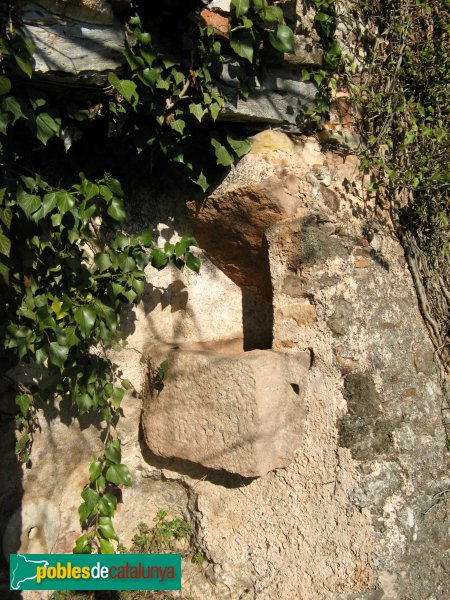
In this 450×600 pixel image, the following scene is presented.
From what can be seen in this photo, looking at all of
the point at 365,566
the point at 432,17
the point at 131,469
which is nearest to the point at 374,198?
the point at 432,17

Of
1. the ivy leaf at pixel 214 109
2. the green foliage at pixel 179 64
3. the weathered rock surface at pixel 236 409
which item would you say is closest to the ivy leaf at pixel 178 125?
Answer: the green foliage at pixel 179 64

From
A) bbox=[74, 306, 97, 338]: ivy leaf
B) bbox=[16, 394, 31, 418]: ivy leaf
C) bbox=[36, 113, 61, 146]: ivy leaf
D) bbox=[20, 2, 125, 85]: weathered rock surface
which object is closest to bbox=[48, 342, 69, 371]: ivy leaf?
bbox=[74, 306, 97, 338]: ivy leaf

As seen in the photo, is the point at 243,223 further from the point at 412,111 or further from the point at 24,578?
the point at 24,578

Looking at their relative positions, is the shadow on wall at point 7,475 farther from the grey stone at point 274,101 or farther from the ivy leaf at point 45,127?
the grey stone at point 274,101

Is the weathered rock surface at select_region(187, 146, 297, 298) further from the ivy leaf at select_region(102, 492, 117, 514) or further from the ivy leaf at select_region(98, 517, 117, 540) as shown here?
the ivy leaf at select_region(98, 517, 117, 540)

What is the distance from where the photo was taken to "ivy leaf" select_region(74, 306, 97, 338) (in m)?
2.24

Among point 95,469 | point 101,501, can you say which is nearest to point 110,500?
point 101,501

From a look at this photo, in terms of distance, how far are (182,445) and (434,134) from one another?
1796mm

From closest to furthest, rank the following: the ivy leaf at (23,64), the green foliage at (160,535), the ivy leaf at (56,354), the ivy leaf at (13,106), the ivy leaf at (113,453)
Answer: the ivy leaf at (23,64), the ivy leaf at (13,106), the ivy leaf at (56,354), the ivy leaf at (113,453), the green foliage at (160,535)

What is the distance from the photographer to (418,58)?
2594 millimetres

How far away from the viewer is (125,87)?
201 centimetres

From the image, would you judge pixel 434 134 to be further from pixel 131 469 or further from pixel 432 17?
pixel 131 469

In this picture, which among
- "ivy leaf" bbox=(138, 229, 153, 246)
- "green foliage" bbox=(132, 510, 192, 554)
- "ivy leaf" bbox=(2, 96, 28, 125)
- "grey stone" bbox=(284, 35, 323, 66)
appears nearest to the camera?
"ivy leaf" bbox=(2, 96, 28, 125)

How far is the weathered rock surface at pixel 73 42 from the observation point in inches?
72.3
